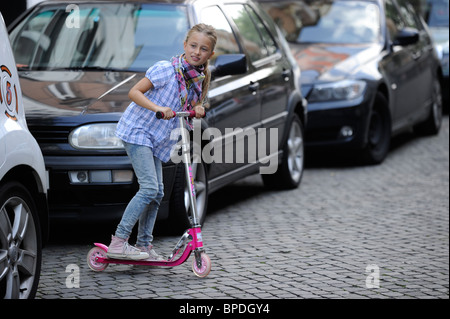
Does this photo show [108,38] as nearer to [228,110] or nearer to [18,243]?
[228,110]

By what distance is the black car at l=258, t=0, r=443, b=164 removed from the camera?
10.9m

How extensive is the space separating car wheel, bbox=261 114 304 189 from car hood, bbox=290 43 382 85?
4.64ft

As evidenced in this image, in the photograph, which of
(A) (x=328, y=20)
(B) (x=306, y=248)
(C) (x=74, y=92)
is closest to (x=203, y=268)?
(B) (x=306, y=248)

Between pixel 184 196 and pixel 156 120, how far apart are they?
1.26m

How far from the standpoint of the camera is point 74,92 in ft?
22.2

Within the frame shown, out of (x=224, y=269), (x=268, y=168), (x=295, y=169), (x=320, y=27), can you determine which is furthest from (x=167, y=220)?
(x=320, y=27)

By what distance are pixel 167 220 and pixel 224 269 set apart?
0.81 m

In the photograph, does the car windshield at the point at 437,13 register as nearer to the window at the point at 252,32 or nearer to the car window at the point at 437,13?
the car window at the point at 437,13

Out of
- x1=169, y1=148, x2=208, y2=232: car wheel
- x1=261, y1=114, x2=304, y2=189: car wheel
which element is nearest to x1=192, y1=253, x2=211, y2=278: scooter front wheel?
x1=169, y1=148, x2=208, y2=232: car wheel

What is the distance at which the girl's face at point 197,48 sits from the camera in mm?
5527

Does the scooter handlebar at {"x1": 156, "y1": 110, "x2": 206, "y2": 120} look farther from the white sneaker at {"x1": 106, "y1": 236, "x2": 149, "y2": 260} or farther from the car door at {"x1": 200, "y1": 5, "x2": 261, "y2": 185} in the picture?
the car door at {"x1": 200, "y1": 5, "x2": 261, "y2": 185}

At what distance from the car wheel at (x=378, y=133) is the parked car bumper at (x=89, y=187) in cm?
517

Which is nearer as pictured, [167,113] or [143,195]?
[167,113]

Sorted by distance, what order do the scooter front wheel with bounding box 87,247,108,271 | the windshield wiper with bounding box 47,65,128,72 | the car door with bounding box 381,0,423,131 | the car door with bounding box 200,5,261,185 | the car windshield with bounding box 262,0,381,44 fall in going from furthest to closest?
the car windshield with bounding box 262,0,381,44
the car door with bounding box 381,0,423,131
the car door with bounding box 200,5,261,185
the windshield wiper with bounding box 47,65,128,72
the scooter front wheel with bounding box 87,247,108,271
